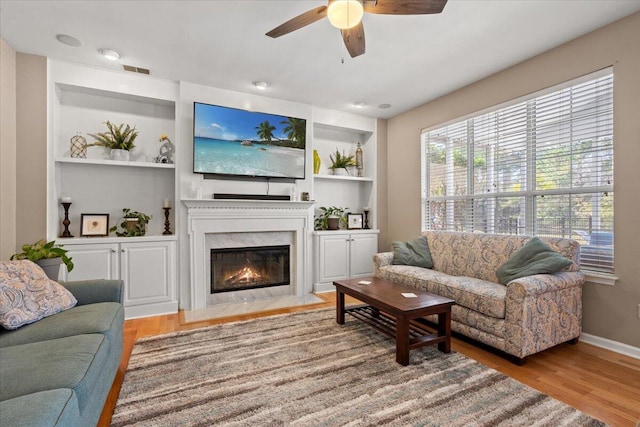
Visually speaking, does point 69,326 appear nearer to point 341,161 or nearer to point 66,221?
point 66,221

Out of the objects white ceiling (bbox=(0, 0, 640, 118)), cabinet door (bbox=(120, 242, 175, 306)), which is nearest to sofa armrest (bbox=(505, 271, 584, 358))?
white ceiling (bbox=(0, 0, 640, 118))

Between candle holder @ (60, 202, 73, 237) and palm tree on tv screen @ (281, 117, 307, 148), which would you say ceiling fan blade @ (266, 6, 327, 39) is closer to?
palm tree on tv screen @ (281, 117, 307, 148)

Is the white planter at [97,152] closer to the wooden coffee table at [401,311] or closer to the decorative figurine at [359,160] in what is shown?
the wooden coffee table at [401,311]

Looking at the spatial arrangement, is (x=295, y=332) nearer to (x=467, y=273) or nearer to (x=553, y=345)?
(x=467, y=273)

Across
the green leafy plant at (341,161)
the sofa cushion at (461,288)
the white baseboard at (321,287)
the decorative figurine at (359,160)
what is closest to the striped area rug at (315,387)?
the sofa cushion at (461,288)

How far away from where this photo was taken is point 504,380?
2.07 meters

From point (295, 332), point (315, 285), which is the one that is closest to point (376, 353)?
point (295, 332)

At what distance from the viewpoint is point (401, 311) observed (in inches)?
89.2

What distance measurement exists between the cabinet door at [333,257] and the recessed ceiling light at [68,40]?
11.0 feet

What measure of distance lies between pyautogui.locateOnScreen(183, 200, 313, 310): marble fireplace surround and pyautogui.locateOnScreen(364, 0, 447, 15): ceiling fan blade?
2566 millimetres

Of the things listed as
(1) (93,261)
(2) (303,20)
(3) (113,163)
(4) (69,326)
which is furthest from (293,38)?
(1) (93,261)


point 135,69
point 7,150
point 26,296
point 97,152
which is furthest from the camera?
point 97,152

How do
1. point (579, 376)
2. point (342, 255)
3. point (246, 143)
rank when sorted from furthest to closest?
Answer: 1. point (342, 255)
2. point (246, 143)
3. point (579, 376)

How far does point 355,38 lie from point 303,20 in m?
0.39
